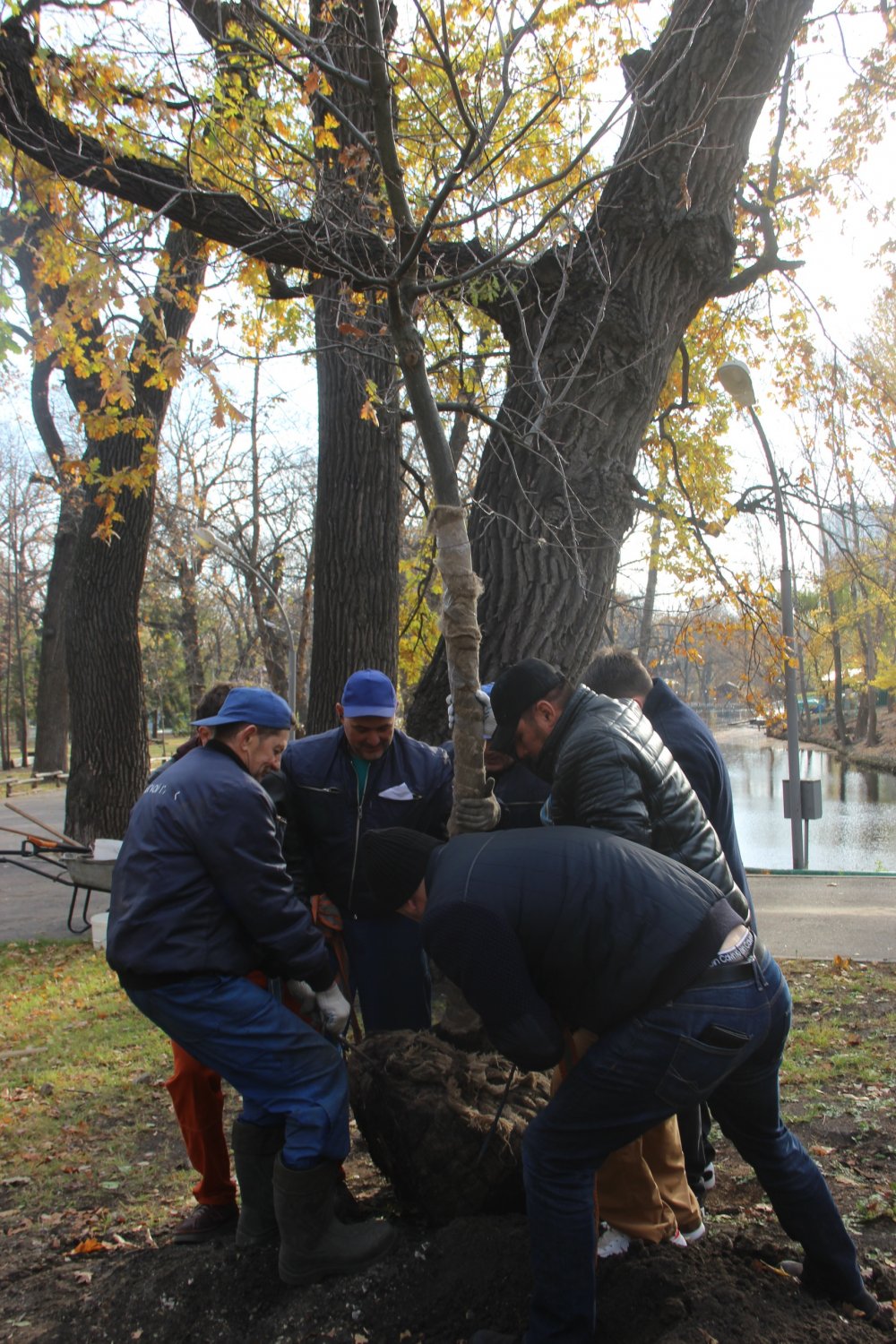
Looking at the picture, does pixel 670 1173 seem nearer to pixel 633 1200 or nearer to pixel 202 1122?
pixel 633 1200

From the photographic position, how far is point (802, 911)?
29.8ft

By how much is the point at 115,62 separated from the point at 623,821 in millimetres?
5156

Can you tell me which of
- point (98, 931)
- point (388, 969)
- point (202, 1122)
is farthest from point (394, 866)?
point (98, 931)

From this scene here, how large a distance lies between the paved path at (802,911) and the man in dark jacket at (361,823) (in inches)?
169

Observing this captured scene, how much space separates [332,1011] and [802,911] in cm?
680

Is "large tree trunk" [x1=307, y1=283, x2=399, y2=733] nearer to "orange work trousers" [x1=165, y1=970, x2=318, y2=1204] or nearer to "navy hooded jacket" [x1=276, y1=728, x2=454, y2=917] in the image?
"navy hooded jacket" [x1=276, y1=728, x2=454, y2=917]

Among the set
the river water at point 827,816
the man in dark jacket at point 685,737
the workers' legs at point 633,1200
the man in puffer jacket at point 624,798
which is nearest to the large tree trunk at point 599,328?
the man in dark jacket at point 685,737

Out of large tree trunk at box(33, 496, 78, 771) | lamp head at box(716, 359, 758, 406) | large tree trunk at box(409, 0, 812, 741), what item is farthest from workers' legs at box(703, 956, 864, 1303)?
large tree trunk at box(33, 496, 78, 771)

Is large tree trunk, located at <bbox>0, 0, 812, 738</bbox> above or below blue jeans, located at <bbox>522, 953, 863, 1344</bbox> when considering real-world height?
above

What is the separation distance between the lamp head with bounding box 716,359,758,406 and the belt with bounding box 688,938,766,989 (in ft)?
25.5

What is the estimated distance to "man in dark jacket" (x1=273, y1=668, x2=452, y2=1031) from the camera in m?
4.11

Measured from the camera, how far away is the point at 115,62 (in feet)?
17.7

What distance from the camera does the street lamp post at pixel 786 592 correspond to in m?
8.80

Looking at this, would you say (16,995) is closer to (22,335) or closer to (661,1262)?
(22,335)
